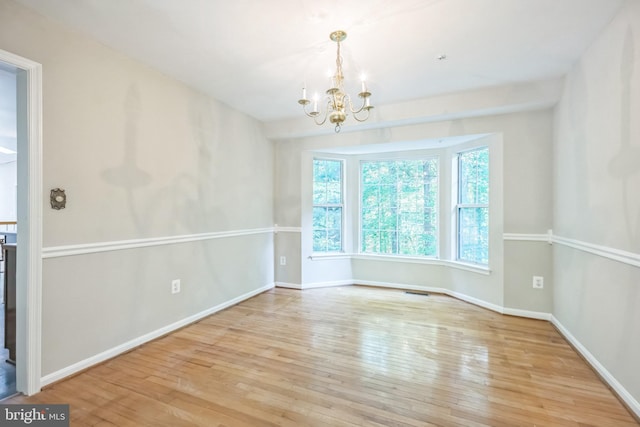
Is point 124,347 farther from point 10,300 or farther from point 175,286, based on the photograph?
point 10,300

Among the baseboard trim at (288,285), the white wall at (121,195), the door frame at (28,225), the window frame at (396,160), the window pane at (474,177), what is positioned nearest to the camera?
the door frame at (28,225)

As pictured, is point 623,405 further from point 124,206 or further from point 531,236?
point 124,206

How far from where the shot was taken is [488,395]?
1902 millimetres

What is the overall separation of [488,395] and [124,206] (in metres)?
3.08

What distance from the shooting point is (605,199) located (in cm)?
211

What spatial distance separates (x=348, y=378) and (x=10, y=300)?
261cm

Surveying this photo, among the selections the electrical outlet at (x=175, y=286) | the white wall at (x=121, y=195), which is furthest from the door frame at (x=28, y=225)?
the electrical outlet at (x=175, y=286)

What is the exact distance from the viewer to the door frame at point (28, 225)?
1882mm

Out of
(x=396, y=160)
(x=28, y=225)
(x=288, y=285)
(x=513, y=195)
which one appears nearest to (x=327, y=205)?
(x=396, y=160)

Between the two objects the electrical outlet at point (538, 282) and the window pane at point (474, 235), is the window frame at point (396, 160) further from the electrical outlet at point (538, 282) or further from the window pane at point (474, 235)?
the electrical outlet at point (538, 282)

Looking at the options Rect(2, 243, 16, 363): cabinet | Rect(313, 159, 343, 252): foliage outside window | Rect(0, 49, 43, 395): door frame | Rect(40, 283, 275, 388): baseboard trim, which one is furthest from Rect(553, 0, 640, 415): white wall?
Rect(2, 243, 16, 363): cabinet

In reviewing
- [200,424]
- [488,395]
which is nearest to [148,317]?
[200,424]

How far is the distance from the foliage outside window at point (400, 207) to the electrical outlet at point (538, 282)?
4.26 ft

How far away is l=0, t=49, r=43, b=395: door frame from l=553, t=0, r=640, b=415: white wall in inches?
148
